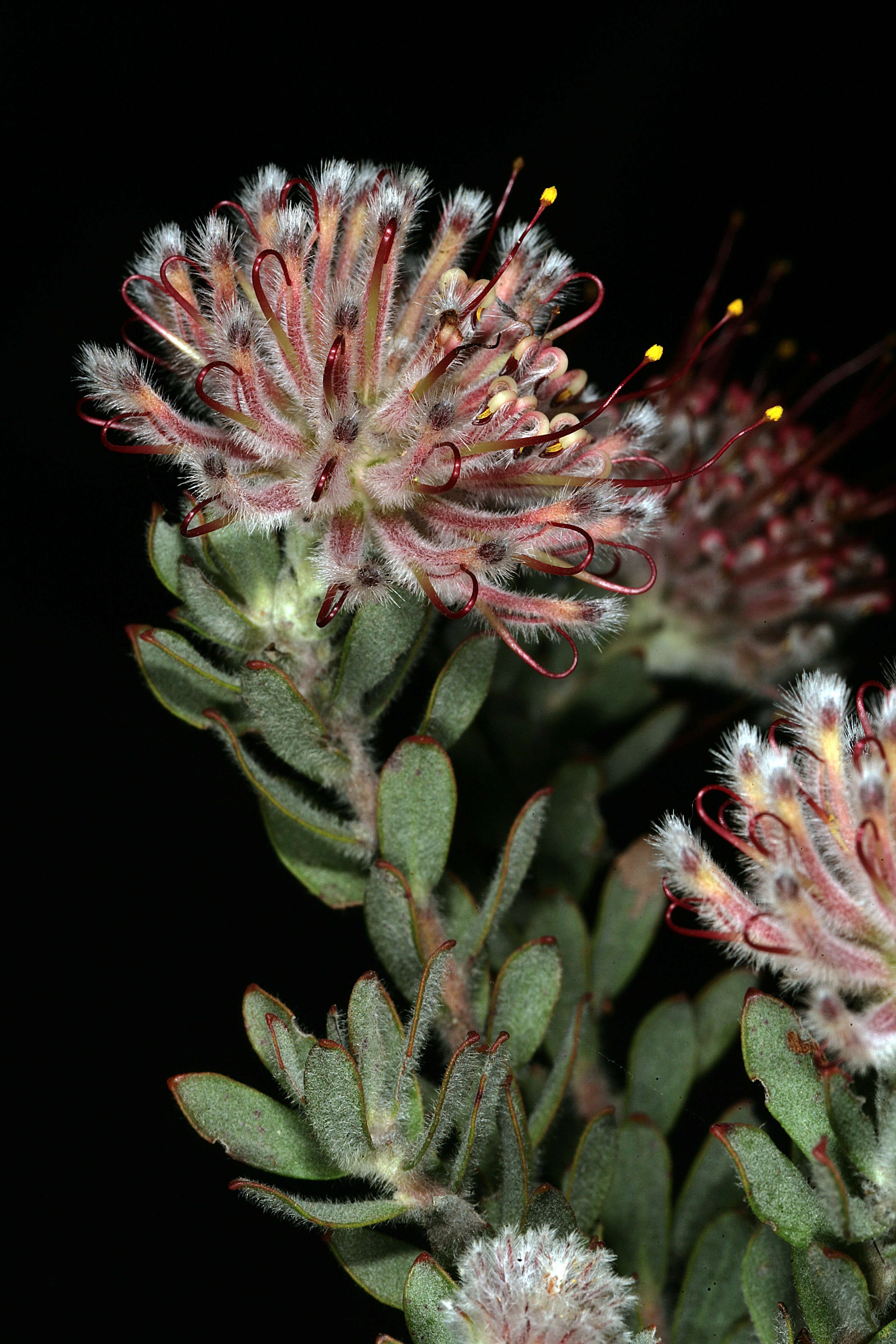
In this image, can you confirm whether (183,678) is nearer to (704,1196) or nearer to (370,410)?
(370,410)

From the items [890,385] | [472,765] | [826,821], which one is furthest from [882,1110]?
[890,385]

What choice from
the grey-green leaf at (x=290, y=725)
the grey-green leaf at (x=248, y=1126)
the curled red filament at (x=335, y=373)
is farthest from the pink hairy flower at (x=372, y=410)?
the grey-green leaf at (x=248, y=1126)

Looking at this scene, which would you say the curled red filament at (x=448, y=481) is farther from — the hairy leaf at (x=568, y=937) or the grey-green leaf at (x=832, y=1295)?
the grey-green leaf at (x=832, y=1295)

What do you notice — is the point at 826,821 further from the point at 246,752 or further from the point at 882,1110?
the point at 246,752

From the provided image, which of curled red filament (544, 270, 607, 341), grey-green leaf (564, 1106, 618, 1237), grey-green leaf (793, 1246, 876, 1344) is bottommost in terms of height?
grey-green leaf (793, 1246, 876, 1344)

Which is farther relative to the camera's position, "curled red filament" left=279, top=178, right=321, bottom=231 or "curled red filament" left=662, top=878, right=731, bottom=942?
"curled red filament" left=279, top=178, right=321, bottom=231

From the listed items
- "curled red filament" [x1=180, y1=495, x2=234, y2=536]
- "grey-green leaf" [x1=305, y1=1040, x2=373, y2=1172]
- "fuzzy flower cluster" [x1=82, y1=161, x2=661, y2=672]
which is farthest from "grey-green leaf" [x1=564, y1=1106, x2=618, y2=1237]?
"curled red filament" [x1=180, y1=495, x2=234, y2=536]

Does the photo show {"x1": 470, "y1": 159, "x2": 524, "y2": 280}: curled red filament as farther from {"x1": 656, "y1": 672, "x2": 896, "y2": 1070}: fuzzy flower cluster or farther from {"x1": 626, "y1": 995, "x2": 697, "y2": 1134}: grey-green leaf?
{"x1": 626, "y1": 995, "x2": 697, "y2": 1134}: grey-green leaf

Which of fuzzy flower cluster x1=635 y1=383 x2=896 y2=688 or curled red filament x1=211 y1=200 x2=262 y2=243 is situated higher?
curled red filament x1=211 y1=200 x2=262 y2=243
